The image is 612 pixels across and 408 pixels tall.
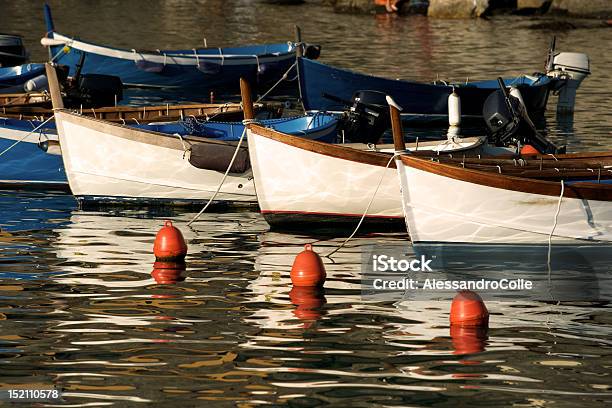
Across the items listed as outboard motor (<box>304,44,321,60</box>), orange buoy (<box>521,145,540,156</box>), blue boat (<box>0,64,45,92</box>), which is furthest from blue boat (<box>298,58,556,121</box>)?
orange buoy (<box>521,145,540,156</box>)

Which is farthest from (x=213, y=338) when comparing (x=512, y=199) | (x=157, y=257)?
(x=512, y=199)

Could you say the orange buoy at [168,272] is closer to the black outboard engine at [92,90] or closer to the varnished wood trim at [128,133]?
the varnished wood trim at [128,133]

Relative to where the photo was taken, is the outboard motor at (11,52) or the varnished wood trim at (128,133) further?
the outboard motor at (11,52)

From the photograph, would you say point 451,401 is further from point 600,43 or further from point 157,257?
point 600,43

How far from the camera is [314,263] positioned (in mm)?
14852

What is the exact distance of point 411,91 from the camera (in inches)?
1141

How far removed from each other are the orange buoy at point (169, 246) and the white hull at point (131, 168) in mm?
3388

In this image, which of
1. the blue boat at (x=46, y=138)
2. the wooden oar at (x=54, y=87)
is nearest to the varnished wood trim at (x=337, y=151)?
the blue boat at (x=46, y=138)

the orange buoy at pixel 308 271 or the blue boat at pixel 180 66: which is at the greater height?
the blue boat at pixel 180 66

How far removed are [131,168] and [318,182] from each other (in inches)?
130

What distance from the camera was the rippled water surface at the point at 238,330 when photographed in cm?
1135

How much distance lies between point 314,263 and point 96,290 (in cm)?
245

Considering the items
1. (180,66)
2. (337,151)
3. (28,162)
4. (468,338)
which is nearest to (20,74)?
(180,66)

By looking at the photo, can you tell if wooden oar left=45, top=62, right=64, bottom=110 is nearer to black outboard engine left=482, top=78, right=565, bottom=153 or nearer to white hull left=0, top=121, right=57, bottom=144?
white hull left=0, top=121, right=57, bottom=144
